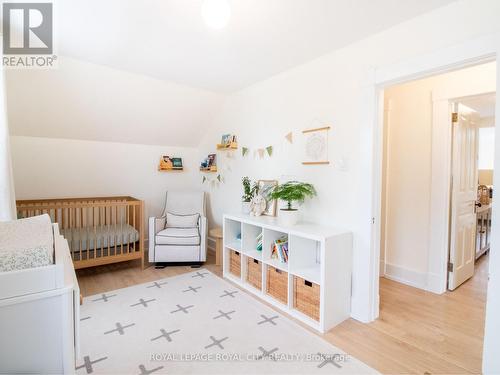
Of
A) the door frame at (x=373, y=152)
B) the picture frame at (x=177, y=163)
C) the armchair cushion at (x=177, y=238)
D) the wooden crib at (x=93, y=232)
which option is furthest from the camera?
the picture frame at (x=177, y=163)

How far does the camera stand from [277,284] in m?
2.62

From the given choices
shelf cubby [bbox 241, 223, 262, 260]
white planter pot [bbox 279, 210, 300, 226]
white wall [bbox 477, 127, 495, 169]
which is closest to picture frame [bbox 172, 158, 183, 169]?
shelf cubby [bbox 241, 223, 262, 260]

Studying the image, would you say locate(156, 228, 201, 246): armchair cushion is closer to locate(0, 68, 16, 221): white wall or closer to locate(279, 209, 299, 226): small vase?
locate(279, 209, 299, 226): small vase

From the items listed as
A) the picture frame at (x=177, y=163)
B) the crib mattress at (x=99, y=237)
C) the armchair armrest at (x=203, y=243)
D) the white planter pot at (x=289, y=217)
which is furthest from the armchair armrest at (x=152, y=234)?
the white planter pot at (x=289, y=217)

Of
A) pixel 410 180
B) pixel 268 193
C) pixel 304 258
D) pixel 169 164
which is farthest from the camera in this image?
pixel 169 164

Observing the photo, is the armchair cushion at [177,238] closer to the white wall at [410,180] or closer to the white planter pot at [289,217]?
the white planter pot at [289,217]

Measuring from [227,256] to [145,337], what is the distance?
1.36 metres

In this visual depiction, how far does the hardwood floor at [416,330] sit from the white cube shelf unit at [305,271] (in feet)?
0.66

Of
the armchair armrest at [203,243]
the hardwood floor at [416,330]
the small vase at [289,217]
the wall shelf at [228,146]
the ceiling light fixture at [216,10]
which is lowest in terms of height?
the hardwood floor at [416,330]

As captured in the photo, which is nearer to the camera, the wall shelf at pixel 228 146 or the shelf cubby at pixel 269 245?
the shelf cubby at pixel 269 245

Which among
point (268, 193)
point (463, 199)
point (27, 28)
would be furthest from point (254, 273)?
point (27, 28)

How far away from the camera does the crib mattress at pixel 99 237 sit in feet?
10.2

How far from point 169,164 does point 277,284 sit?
2.71 m

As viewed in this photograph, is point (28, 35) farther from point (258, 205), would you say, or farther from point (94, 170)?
point (258, 205)
